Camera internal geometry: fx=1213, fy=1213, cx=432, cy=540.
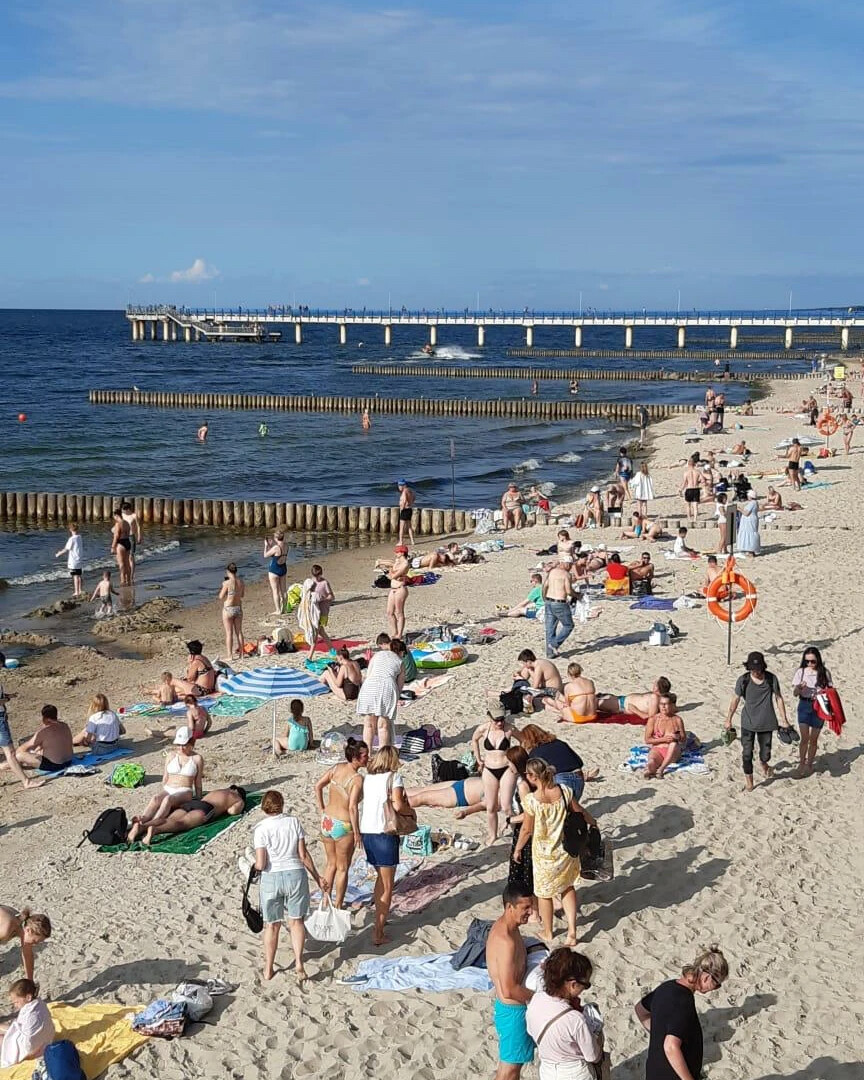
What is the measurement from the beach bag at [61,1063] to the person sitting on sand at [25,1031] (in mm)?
204

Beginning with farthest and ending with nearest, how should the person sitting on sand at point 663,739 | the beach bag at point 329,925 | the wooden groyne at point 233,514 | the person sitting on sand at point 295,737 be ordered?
the wooden groyne at point 233,514 → the person sitting on sand at point 295,737 → the person sitting on sand at point 663,739 → the beach bag at point 329,925

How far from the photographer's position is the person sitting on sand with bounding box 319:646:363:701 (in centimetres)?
1499

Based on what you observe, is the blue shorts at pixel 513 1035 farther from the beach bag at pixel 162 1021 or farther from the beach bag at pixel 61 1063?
the beach bag at pixel 61 1063

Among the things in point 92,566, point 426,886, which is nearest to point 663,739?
point 426,886

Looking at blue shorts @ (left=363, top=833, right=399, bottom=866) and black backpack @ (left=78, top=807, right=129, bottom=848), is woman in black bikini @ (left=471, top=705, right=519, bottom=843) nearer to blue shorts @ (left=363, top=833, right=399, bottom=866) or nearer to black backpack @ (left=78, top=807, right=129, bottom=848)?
blue shorts @ (left=363, top=833, right=399, bottom=866)

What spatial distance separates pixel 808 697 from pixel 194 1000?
633 cm

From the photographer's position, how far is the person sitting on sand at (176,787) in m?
10.9

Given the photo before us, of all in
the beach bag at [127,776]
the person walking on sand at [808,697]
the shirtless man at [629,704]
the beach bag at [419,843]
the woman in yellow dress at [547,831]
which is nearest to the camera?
the woman in yellow dress at [547,831]

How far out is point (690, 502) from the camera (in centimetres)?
2622

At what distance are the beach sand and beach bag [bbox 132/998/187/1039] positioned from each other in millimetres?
73

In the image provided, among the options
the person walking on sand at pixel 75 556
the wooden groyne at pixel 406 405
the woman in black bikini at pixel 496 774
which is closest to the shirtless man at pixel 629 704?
the woman in black bikini at pixel 496 774

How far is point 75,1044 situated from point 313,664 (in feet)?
30.4

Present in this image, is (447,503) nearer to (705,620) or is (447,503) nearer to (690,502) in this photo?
(690,502)

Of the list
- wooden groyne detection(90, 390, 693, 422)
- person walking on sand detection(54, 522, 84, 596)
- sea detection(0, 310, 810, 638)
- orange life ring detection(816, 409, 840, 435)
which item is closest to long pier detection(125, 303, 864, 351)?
sea detection(0, 310, 810, 638)
